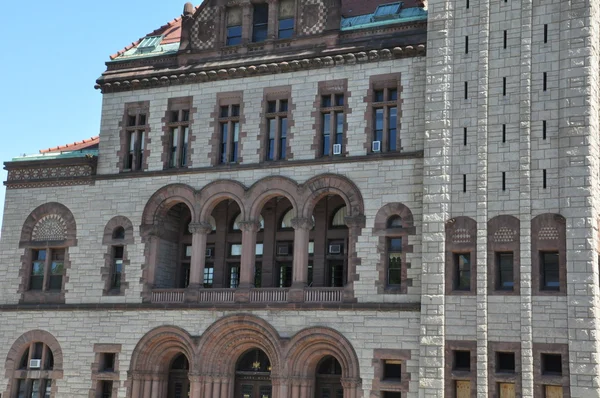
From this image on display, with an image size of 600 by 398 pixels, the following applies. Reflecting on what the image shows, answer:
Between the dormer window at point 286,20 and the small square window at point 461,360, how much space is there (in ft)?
50.8

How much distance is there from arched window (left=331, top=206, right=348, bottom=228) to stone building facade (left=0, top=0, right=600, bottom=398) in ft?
1.36

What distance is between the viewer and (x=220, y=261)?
1538 inches

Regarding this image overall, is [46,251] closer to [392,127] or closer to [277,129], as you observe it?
[277,129]

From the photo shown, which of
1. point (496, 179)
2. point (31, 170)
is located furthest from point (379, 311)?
point (31, 170)

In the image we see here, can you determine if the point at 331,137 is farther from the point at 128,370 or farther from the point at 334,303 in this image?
the point at 128,370

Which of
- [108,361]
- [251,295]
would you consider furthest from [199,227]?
[108,361]

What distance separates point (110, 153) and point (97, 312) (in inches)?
286

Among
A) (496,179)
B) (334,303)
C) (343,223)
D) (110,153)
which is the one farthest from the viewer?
(110,153)

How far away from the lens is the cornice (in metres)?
35.4

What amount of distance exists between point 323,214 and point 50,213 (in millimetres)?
12980

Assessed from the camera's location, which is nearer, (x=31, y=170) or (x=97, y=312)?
(x=97, y=312)

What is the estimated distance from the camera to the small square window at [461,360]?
31.5 meters

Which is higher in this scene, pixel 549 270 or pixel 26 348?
pixel 549 270

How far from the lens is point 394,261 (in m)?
34.0
